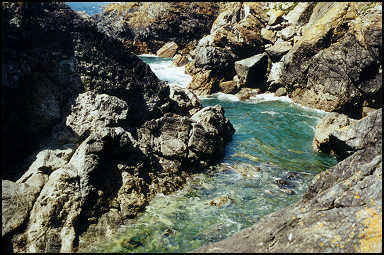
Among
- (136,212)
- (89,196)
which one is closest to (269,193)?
(136,212)

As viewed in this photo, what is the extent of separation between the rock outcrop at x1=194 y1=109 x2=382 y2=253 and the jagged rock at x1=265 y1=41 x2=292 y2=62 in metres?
32.4

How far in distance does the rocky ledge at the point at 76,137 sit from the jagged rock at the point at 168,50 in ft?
151

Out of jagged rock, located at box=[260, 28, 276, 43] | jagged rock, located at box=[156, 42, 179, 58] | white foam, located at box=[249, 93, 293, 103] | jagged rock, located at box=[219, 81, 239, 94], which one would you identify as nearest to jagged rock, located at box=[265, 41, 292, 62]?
jagged rock, located at box=[260, 28, 276, 43]

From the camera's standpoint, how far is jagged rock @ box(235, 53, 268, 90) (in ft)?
125

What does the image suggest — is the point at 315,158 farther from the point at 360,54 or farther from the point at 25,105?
the point at 25,105

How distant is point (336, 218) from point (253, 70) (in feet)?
106

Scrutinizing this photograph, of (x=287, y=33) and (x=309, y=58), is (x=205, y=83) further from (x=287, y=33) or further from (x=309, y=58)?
(x=287, y=33)

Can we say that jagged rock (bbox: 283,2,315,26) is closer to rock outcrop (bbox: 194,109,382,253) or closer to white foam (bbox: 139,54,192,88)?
white foam (bbox: 139,54,192,88)

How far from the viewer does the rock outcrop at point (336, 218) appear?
7.37 m

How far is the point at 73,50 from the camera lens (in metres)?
15.5

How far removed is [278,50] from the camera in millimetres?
40875

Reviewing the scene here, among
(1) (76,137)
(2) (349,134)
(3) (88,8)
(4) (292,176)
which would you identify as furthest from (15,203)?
(3) (88,8)

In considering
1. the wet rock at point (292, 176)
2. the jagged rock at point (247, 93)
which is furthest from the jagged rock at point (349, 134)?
the jagged rock at point (247, 93)

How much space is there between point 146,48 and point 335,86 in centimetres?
4668
